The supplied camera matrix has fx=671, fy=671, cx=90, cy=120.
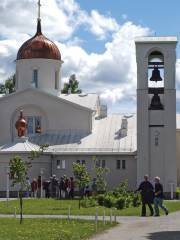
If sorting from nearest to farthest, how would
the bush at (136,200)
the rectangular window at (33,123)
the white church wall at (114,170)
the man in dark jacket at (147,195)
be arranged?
the man in dark jacket at (147,195) → the bush at (136,200) → the white church wall at (114,170) → the rectangular window at (33,123)

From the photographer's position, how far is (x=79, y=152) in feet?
165

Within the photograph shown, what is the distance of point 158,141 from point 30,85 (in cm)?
1535

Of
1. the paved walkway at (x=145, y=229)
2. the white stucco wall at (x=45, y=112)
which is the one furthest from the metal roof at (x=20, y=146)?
the paved walkway at (x=145, y=229)

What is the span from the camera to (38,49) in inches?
2235

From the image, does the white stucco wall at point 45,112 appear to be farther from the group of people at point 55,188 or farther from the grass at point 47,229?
the grass at point 47,229

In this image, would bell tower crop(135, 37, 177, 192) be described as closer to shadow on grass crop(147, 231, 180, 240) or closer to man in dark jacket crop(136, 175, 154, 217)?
man in dark jacket crop(136, 175, 154, 217)

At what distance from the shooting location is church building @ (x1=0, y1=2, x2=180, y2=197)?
147ft

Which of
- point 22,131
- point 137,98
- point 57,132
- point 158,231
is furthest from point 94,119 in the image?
point 158,231

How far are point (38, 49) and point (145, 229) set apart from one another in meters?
37.2

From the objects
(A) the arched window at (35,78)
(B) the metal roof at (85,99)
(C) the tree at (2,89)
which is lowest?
(B) the metal roof at (85,99)

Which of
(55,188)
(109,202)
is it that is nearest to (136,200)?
(109,202)

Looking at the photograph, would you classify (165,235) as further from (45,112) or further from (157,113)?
(45,112)

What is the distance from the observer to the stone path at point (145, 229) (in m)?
19.0

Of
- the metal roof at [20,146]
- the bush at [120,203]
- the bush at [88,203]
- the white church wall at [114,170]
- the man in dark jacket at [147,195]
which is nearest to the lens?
the man in dark jacket at [147,195]
